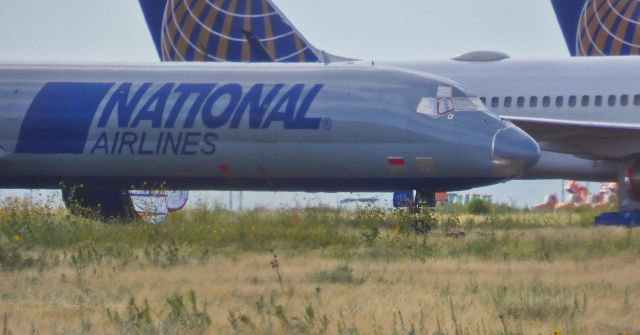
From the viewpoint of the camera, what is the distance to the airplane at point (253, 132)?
24766 millimetres

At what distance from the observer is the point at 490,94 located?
115ft

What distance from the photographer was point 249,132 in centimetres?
2548

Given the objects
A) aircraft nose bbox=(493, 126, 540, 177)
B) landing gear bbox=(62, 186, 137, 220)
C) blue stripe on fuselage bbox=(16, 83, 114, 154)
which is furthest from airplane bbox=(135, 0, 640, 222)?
aircraft nose bbox=(493, 126, 540, 177)

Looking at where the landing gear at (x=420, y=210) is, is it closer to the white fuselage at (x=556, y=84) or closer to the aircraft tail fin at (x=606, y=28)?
the white fuselage at (x=556, y=84)

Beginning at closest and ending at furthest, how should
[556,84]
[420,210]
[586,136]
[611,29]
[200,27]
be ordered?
[420,210], [586,136], [556,84], [200,27], [611,29]

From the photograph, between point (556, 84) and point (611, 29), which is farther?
point (611, 29)

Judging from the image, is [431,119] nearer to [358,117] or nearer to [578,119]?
[358,117]

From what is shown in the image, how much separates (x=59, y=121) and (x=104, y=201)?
229 centimetres

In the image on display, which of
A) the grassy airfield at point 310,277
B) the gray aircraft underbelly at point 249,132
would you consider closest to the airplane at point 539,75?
the gray aircraft underbelly at point 249,132

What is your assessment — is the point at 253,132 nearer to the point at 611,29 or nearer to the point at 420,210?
the point at 420,210

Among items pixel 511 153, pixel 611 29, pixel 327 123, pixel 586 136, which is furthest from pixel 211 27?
pixel 511 153

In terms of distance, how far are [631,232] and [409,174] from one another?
3965 millimetres

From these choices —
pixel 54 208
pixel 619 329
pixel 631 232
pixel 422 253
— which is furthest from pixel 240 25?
pixel 619 329

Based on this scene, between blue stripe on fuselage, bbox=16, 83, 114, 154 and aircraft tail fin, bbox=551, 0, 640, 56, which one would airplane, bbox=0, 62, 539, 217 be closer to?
blue stripe on fuselage, bbox=16, 83, 114, 154
